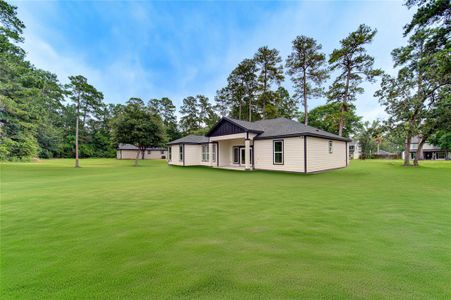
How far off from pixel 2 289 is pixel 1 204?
5.36m

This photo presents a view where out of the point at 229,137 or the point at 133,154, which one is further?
the point at 133,154

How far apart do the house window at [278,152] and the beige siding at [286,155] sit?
0.81ft

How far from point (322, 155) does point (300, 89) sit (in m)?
12.2

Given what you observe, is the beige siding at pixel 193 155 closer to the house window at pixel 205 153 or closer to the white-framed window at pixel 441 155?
the house window at pixel 205 153

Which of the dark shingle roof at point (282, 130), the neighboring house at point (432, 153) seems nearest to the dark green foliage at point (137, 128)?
the dark shingle roof at point (282, 130)

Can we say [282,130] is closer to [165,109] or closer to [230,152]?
[230,152]

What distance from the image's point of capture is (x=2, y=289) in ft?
6.20

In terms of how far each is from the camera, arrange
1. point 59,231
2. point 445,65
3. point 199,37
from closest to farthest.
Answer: point 59,231, point 445,65, point 199,37

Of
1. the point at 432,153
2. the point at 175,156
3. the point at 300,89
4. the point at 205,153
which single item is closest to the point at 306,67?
the point at 300,89

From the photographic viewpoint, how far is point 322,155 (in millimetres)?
13711

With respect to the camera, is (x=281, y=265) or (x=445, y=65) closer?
(x=281, y=265)

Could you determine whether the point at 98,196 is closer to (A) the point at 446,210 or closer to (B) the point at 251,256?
(B) the point at 251,256

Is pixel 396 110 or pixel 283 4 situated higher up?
pixel 283 4

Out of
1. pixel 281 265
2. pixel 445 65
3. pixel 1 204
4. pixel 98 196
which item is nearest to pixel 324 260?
pixel 281 265
